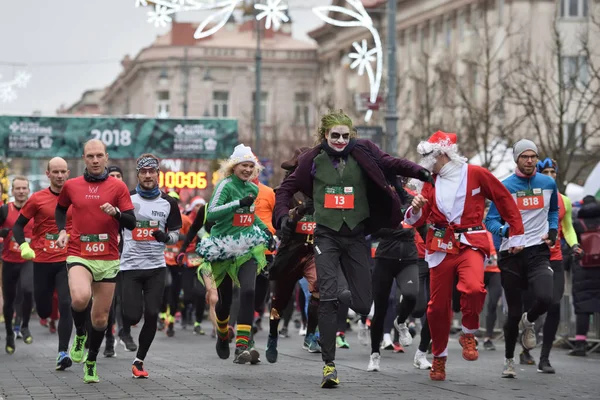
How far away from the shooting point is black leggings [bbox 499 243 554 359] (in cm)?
1311

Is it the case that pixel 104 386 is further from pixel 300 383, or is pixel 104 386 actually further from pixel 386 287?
pixel 386 287

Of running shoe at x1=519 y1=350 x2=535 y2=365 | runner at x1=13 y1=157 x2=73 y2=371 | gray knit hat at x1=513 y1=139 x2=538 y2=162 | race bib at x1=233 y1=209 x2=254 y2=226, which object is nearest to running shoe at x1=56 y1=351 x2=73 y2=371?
runner at x1=13 y1=157 x2=73 y2=371

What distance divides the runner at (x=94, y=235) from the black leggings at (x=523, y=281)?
3.42 meters

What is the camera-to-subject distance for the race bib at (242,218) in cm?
1383

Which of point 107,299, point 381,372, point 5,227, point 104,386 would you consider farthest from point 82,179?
point 5,227

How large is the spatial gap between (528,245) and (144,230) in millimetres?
3509

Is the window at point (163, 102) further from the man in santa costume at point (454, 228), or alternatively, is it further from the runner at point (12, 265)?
the man in santa costume at point (454, 228)

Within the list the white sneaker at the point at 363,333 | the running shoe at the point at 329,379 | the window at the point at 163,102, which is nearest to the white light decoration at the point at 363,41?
the white sneaker at the point at 363,333

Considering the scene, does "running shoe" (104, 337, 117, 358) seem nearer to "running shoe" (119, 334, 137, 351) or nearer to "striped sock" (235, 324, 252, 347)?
"running shoe" (119, 334, 137, 351)

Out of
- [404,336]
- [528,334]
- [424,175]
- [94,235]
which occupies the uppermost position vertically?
[424,175]

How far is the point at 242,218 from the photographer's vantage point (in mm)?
13836

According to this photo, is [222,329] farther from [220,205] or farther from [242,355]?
[220,205]

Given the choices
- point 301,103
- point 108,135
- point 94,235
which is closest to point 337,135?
point 94,235

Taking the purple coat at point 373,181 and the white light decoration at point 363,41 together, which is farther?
the white light decoration at point 363,41
